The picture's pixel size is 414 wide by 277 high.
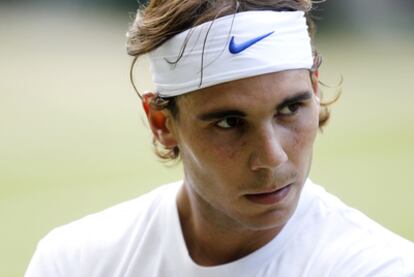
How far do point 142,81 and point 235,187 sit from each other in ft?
24.5

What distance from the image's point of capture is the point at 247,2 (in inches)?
99.6

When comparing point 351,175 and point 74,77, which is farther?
point 74,77

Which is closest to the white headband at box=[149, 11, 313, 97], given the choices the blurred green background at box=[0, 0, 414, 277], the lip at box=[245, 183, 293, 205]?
the lip at box=[245, 183, 293, 205]

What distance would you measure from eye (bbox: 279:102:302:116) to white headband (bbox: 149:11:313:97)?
98 millimetres

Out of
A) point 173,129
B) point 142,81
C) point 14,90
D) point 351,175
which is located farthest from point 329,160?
point 173,129

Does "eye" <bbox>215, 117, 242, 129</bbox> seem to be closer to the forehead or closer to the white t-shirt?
the forehead

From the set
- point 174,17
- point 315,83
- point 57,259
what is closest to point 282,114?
point 315,83

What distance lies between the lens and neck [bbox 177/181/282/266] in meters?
2.56

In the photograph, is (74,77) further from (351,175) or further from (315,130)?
(315,130)

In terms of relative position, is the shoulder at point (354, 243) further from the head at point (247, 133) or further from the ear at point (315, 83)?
Answer: the ear at point (315, 83)

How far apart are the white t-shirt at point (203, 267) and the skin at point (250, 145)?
0.21 feet

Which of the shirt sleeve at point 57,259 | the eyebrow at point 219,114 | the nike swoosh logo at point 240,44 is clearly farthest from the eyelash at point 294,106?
the shirt sleeve at point 57,259

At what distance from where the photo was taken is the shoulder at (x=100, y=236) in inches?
105

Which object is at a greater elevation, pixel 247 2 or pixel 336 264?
pixel 247 2
